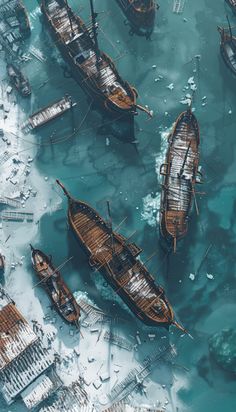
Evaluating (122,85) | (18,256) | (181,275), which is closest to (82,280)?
(18,256)

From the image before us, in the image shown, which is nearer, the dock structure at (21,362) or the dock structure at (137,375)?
the dock structure at (21,362)

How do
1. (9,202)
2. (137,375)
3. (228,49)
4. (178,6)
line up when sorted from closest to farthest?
(137,375)
(9,202)
(228,49)
(178,6)

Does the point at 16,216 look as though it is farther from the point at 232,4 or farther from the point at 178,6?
the point at 232,4

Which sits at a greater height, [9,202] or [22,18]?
[22,18]

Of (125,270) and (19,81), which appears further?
(19,81)

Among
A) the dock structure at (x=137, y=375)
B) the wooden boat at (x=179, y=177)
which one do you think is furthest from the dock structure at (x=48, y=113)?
the dock structure at (x=137, y=375)

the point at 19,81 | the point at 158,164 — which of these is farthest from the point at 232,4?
the point at 19,81

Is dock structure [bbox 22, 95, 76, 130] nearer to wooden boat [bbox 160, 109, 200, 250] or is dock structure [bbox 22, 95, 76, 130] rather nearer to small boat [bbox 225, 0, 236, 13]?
wooden boat [bbox 160, 109, 200, 250]

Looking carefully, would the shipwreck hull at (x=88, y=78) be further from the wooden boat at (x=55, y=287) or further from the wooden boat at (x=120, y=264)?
the wooden boat at (x=55, y=287)

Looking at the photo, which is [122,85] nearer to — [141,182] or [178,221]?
[141,182]
